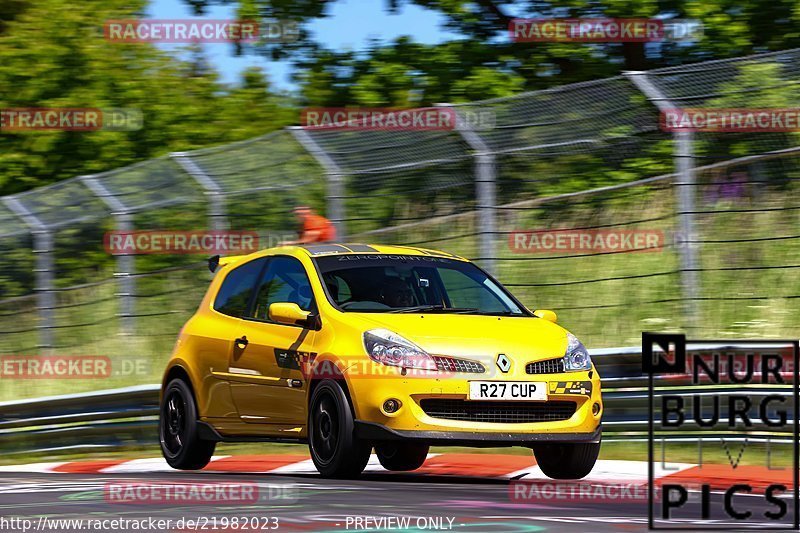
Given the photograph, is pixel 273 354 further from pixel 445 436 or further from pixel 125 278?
pixel 125 278

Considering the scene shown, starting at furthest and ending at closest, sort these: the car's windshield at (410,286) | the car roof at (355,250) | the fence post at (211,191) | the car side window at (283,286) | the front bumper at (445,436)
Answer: the fence post at (211,191)
the car roof at (355,250)
the car side window at (283,286)
the car's windshield at (410,286)
the front bumper at (445,436)

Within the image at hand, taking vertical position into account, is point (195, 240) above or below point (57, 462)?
above

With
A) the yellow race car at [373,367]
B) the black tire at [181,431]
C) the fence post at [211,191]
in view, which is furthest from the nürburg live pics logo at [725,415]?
the fence post at [211,191]

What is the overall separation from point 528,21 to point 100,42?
7.73 meters

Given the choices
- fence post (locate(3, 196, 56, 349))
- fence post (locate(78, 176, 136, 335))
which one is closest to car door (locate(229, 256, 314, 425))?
fence post (locate(78, 176, 136, 335))

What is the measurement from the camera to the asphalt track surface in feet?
24.0

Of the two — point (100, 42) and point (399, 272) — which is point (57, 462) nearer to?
point (399, 272)

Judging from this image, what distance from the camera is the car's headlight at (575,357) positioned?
9469mm

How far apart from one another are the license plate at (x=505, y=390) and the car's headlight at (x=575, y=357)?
0.30 meters

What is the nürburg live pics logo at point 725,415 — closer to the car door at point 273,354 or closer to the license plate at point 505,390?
the license plate at point 505,390

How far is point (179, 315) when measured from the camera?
15.3 m

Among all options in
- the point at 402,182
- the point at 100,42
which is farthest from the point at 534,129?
the point at 100,42

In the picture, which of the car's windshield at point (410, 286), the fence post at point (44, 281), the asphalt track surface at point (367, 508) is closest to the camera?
the asphalt track surface at point (367, 508)

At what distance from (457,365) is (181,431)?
8.91ft
